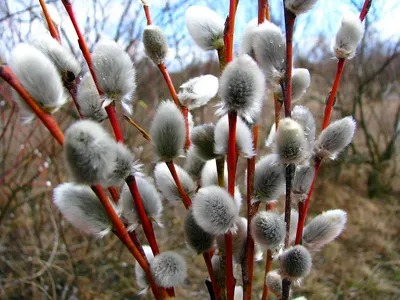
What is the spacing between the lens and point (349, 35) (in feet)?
1.52

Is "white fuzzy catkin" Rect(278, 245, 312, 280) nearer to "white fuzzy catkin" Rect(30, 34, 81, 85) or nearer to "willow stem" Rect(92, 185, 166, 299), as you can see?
"willow stem" Rect(92, 185, 166, 299)

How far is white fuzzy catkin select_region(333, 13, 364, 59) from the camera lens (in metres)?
0.46

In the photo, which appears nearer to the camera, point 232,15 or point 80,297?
point 232,15

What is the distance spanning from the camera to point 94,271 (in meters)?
2.39

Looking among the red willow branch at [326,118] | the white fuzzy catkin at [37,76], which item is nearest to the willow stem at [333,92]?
the red willow branch at [326,118]

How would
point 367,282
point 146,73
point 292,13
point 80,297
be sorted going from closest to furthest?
point 292,13, point 80,297, point 367,282, point 146,73

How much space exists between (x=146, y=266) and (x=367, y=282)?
229cm

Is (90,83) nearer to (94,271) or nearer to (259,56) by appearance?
(259,56)

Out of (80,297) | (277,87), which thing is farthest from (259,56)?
(80,297)

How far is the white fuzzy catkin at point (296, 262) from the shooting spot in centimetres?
42

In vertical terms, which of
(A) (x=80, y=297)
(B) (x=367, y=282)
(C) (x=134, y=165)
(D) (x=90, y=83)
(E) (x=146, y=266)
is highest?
(D) (x=90, y=83)

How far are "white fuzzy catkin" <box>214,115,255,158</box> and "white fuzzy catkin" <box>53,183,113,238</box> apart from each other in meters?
0.14

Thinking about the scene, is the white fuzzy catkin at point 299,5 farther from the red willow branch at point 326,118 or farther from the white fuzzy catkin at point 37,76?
the white fuzzy catkin at point 37,76

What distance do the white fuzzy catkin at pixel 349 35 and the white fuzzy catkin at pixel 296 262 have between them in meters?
0.24
